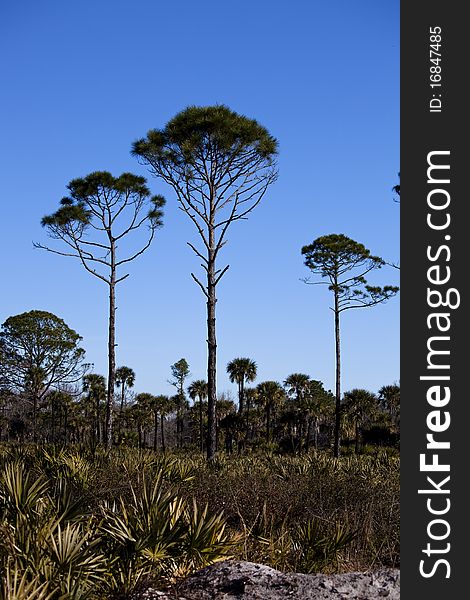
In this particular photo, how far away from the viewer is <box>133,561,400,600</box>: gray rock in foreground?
631 cm

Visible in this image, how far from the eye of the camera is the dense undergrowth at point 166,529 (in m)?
6.24

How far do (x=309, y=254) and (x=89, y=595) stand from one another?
31304 millimetres

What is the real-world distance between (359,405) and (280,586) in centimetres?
4264

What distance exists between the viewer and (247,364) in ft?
167

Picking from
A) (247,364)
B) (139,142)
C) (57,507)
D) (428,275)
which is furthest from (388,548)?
(247,364)

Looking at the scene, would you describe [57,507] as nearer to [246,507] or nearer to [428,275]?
[246,507]

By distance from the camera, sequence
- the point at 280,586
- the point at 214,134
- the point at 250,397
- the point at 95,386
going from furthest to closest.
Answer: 1. the point at 95,386
2. the point at 250,397
3. the point at 214,134
4. the point at 280,586

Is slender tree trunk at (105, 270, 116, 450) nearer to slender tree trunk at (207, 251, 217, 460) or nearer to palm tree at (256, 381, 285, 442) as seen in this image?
slender tree trunk at (207, 251, 217, 460)

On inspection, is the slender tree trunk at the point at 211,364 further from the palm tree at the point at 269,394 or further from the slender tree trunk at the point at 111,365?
the palm tree at the point at 269,394

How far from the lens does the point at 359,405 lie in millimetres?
48219

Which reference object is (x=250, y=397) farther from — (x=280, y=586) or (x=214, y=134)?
(x=280, y=586)

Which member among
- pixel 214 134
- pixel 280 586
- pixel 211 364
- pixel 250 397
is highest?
pixel 214 134

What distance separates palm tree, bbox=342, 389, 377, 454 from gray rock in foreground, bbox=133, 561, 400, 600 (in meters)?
41.1

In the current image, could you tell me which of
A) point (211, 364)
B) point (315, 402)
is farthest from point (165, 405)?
point (211, 364)
